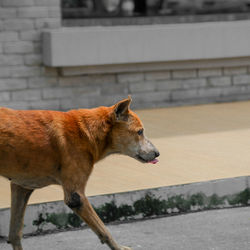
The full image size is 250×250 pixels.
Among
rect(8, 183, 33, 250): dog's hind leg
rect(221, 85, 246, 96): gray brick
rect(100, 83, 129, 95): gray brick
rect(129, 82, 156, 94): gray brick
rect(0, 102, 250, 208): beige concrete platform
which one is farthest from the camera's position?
rect(221, 85, 246, 96): gray brick

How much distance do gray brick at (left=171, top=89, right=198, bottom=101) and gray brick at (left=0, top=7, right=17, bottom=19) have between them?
3.15 m

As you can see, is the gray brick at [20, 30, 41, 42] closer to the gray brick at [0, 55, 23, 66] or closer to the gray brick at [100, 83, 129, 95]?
the gray brick at [0, 55, 23, 66]

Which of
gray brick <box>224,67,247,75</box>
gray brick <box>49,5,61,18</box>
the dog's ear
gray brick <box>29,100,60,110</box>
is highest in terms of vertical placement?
gray brick <box>49,5,61,18</box>

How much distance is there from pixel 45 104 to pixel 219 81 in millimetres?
3275

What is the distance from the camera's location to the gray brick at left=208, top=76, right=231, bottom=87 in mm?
13453

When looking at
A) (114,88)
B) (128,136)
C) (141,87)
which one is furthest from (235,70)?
(128,136)

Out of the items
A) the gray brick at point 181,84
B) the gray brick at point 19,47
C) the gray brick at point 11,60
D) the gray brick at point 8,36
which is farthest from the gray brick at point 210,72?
the gray brick at point 8,36

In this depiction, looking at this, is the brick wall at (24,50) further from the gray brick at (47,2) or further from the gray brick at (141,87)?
the gray brick at (141,87)

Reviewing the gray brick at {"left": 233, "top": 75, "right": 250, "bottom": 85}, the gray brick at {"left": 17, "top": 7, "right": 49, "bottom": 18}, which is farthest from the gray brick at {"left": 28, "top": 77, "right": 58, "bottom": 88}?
the gray brick at {"left": 233, "top": 75, "right": 250, "bottom": 85}

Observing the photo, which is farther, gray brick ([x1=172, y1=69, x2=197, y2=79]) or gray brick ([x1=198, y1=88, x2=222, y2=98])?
gray brick ([x1=198, y1=88, x2=222, y2=98])

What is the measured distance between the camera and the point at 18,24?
1199 cm

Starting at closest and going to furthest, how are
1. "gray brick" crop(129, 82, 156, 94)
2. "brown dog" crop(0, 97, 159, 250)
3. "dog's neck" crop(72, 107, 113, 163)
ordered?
1. "brown dog" crop(0, 97, 159, 250)
2. "dog's neck" crop(72, 107, 113, 163)
3. "gray brick" crop(129, 82, 156, 94)

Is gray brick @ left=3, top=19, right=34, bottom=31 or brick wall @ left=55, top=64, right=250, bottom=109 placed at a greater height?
gray brick @ left=3, top=19, right=34, bottom=31

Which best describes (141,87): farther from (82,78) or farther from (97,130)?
(97,130)
